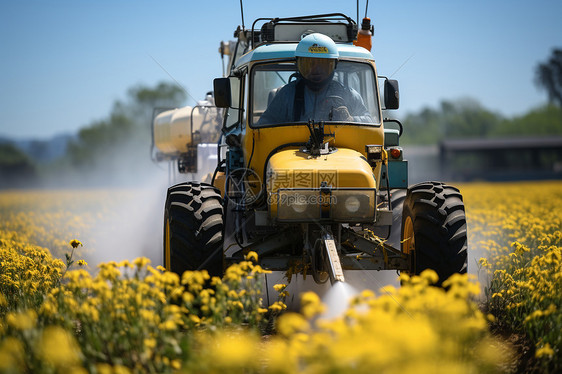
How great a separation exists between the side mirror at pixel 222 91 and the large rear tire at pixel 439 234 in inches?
91.0

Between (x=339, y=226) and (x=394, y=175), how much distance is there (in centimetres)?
161

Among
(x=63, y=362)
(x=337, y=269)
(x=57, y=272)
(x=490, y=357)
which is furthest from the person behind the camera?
(x=57, y=272)

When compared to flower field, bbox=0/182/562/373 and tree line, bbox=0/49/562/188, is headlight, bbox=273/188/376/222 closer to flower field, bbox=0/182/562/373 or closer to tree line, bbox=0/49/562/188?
flower field, bbox=0/182/562/373

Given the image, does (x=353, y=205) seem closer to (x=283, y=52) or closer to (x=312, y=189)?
(x=312, y=189)

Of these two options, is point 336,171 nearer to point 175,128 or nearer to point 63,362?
point 63,362

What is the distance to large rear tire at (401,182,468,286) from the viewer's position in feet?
22.4

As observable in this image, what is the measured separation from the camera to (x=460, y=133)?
114 meters

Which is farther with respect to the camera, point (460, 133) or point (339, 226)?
point (460, 133)

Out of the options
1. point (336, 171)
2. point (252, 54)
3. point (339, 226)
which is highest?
point (252, 54)

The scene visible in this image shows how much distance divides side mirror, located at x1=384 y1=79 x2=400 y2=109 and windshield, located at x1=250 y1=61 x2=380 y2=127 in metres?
0.13

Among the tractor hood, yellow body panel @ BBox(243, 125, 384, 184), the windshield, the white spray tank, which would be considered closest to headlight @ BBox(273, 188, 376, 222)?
the tractor hood

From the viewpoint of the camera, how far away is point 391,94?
7922 mm

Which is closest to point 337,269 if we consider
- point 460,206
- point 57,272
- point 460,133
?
point 460,206

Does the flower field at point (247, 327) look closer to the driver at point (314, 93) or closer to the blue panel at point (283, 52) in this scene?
the driver at point (314, 93)
